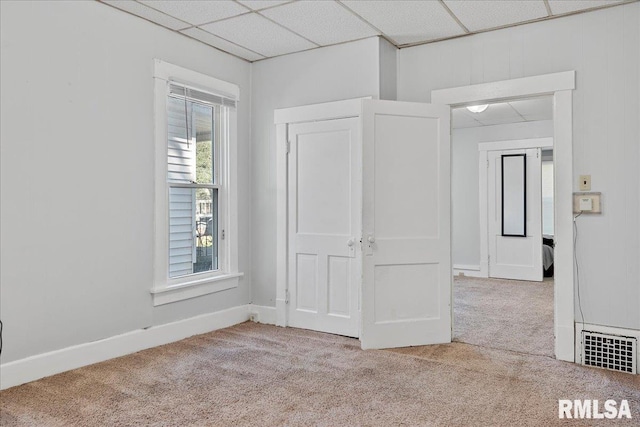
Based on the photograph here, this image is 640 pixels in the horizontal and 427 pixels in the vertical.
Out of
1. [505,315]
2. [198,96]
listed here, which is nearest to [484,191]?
[505,315]

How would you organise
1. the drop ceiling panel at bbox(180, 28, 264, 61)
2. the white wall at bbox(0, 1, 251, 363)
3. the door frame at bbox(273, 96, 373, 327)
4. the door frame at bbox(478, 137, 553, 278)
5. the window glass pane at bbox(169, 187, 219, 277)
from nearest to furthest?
the white wall at bbox(0, 1, 251, 363), the drop ceiling panel at bbox(180, 28, 264, 61), the window glass pane at bbox(169, 187, 219, 277), the door frame at bbox(273, 96, 373, 327), the door frame at bbox(478, 137, 553, 278)

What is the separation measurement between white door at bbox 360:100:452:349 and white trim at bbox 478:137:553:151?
13.4 feet

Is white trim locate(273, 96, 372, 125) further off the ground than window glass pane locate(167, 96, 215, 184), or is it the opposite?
white trim locate(273, 96, 372, 125)

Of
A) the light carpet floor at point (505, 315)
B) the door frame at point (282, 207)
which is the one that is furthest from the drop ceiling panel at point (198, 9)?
the light carpet floor at point (505, 315)

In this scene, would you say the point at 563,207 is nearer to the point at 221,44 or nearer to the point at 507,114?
the point at 221,44

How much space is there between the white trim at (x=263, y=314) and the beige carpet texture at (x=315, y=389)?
715 mm

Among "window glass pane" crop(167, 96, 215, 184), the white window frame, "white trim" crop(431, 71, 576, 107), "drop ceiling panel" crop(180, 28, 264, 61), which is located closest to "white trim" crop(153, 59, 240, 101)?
the white window frame

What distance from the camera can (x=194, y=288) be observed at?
4113 millimetres

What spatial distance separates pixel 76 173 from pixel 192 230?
3.93 ft

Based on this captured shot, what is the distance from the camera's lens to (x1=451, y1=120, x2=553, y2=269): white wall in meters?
7.69

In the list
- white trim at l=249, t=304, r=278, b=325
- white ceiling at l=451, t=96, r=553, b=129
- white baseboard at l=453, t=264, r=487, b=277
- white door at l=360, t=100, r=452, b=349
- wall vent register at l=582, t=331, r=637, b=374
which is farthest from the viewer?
white baseboard at l=453, t=264, r=487, b=277

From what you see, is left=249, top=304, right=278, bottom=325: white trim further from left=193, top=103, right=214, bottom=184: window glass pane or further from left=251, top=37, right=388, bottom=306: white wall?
left=193, top=103, right=214, bottom=184: window glass pane

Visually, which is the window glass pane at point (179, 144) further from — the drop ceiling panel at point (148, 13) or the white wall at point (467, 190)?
the white wall at point (467, 190)

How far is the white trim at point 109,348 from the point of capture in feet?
9.57
